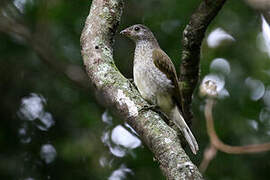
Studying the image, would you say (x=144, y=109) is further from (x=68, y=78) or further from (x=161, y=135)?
(x=68, y=78)

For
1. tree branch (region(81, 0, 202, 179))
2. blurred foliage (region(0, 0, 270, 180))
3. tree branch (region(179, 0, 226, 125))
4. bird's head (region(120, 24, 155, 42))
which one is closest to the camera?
tree branch (region(81, 0, 202, 179))

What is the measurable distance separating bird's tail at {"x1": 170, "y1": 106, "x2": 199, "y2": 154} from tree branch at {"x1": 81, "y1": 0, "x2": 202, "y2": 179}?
1.00 m

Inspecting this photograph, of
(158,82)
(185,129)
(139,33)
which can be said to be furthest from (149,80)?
(139,33)

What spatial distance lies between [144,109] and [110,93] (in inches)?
10.0

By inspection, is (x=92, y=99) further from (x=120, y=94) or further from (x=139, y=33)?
(x=120, y=94)

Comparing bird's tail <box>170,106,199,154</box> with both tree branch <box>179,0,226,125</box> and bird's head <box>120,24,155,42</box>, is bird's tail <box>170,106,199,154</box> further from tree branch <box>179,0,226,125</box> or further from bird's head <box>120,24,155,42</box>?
bird's head <box>120,24,155,42</box>

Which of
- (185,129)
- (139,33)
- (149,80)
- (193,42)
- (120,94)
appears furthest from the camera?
(139,33)

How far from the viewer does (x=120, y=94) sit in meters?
2.71

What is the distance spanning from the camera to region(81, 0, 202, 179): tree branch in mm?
2195

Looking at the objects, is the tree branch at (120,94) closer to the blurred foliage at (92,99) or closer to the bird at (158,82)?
the bird at (158,82)

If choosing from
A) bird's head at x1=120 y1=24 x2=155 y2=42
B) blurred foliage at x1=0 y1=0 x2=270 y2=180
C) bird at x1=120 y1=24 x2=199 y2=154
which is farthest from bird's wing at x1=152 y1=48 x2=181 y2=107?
blurred foliage at x1=0 y1=0 x2=270 y2=180

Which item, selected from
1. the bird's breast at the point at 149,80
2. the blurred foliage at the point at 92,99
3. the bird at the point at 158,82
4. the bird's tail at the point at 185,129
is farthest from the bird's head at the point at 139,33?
the bird's tail at the point at 185,129

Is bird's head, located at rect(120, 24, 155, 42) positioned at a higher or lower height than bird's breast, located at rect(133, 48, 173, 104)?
higher

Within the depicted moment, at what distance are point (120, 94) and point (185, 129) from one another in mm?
1187
